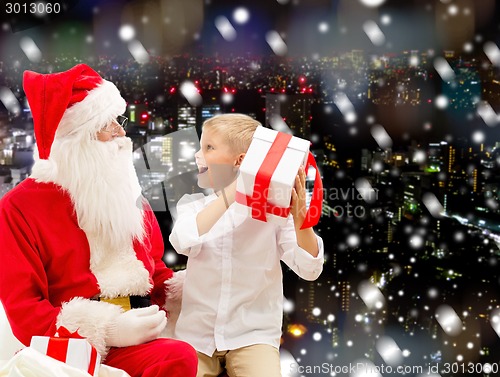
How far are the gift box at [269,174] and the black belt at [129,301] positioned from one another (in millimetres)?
325

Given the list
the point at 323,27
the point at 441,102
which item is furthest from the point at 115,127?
the point at 441,102

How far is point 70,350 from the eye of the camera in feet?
3.88

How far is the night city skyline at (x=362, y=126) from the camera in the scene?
7.95 feet

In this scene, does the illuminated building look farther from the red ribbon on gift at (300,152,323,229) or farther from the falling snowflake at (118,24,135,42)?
the red ribbon on gift at (300,152,323,229)

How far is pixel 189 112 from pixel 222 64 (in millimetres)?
241

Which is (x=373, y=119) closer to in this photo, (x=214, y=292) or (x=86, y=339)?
(x=214, y=292)

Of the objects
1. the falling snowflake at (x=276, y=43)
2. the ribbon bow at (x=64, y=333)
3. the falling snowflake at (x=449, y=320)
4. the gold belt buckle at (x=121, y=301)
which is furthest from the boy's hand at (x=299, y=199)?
the falling snowflake at (x=449, y=320)

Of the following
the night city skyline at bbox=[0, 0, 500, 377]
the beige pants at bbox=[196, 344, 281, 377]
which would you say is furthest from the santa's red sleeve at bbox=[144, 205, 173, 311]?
the night city skyline at bbox=[0, 0, 500, 377]

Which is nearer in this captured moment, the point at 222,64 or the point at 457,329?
the point at 222,64

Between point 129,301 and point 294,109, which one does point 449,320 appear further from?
point 129,301

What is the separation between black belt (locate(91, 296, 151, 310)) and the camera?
1.35 m

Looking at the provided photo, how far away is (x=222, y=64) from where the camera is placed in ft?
8.19

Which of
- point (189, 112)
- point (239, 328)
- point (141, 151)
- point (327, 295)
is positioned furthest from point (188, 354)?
point (327, 295)

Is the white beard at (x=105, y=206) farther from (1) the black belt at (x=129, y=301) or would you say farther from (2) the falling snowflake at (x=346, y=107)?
(2) the falling snowflake at (x=346, y=107)
